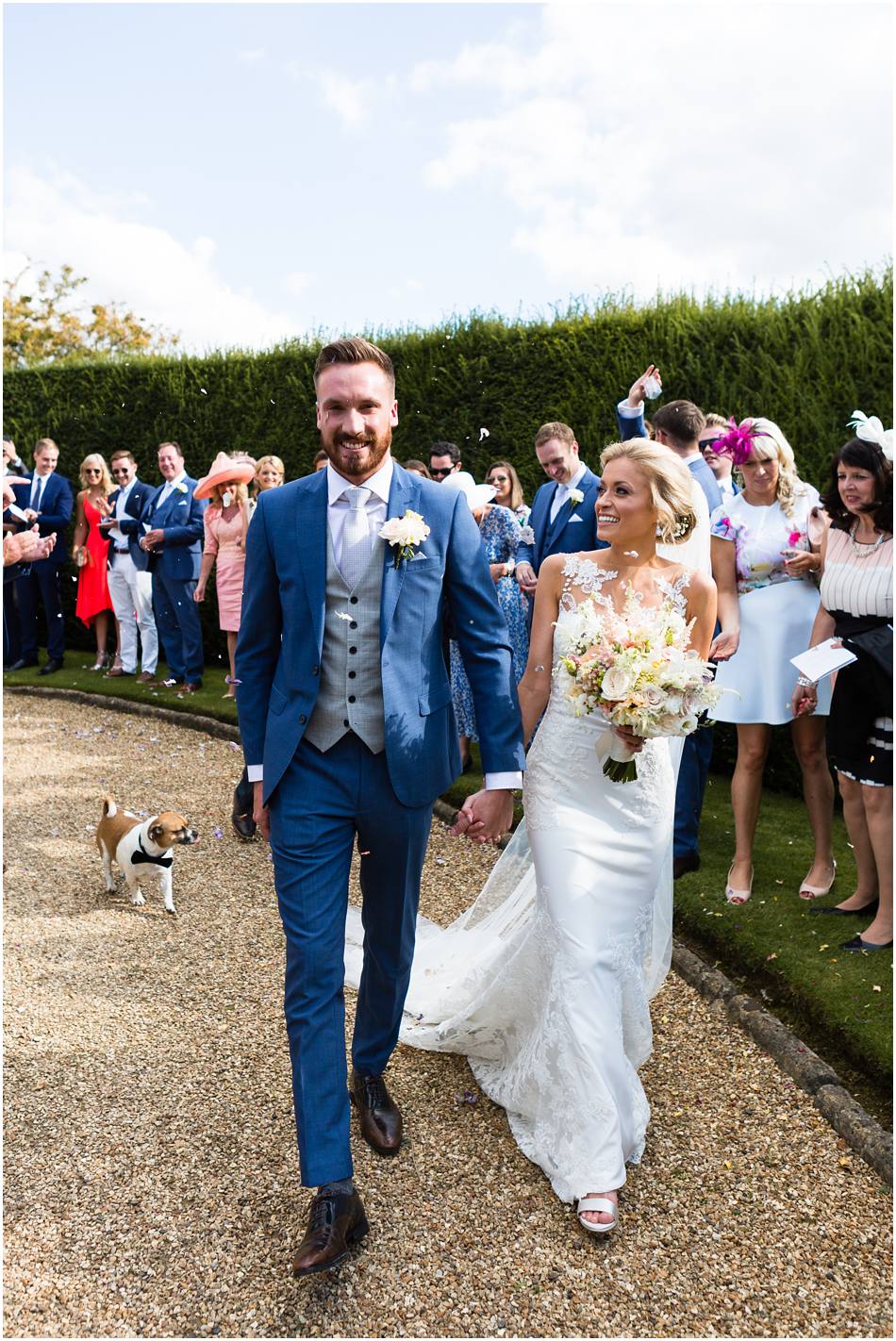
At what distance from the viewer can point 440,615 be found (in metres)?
3.29

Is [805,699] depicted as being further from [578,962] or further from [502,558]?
[502,558]

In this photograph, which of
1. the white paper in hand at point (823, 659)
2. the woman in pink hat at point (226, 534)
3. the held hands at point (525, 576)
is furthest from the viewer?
the woman in pink hat at point (226, 534)

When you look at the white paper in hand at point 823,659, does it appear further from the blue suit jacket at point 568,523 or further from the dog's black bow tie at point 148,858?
the dog's black bow tie at point 148,858

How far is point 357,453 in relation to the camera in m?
3.12

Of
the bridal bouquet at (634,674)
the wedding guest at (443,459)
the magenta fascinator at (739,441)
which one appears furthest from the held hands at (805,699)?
the wedding guest at (443,459)

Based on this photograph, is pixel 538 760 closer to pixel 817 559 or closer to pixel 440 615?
pixel 440 615

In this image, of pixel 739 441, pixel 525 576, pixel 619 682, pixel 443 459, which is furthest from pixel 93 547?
pixel 619 682

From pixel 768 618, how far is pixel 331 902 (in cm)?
329

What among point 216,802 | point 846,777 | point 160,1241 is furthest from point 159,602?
point 160,1241

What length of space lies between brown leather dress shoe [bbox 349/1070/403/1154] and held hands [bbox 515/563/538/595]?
4.06 metres

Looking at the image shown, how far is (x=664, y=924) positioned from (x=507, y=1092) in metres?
0.87

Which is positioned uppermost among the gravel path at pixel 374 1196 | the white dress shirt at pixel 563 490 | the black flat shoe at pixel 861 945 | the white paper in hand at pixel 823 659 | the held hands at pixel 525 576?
the white dress shirt at pixel 563 490

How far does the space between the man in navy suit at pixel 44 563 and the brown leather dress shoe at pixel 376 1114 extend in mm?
10163

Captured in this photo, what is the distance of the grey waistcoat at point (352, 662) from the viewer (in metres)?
3.14
